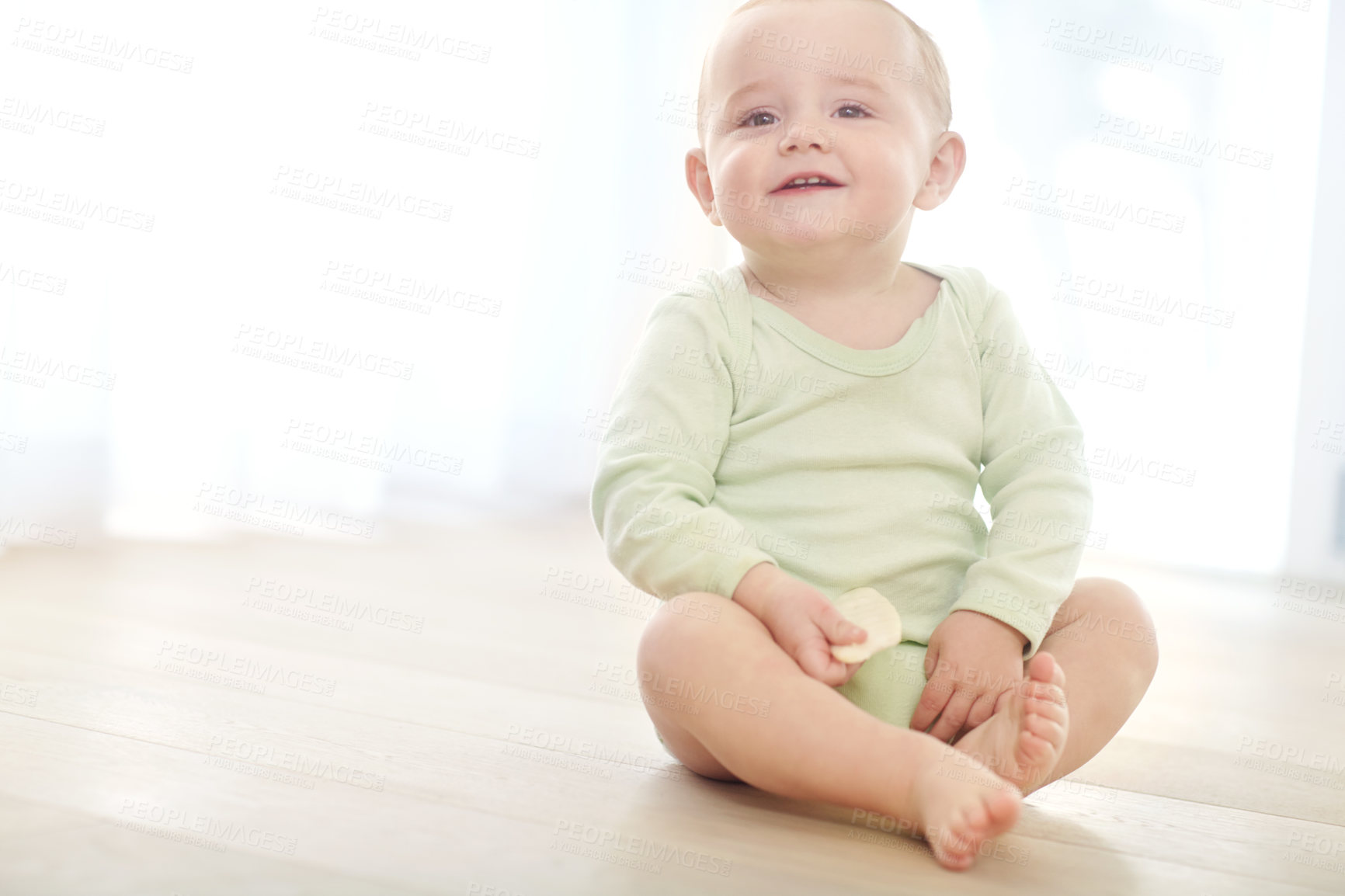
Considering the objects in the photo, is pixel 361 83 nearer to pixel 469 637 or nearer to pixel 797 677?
pixel 469 637

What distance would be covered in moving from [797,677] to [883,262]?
0.40 meters

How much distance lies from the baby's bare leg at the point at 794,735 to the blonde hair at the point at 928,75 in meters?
0.46

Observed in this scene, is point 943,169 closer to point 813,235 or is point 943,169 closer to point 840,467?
point 813,235

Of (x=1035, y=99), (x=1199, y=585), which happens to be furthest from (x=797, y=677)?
(x=1035, y=99)

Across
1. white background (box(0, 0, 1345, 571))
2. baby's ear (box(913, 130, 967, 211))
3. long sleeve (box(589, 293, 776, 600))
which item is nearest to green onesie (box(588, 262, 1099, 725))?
long sleeve (box(589, 293, 776, 600))

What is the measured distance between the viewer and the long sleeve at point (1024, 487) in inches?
35.0

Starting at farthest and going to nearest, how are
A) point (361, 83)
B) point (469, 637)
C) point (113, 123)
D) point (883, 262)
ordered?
point (361, 83) < point (113, 123) < point (469, 637) < point (883, 262)

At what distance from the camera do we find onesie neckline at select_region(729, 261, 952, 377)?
973 millimetres

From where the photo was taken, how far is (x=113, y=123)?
1.93 m

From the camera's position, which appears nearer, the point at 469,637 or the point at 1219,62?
the point at 469,637

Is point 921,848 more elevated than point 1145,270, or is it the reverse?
point 1145,270

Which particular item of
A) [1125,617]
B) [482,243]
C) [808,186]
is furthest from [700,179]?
[482,243]

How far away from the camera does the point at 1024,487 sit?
38.1 inches

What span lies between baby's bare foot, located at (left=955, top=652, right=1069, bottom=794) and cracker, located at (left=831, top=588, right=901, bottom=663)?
9cm
